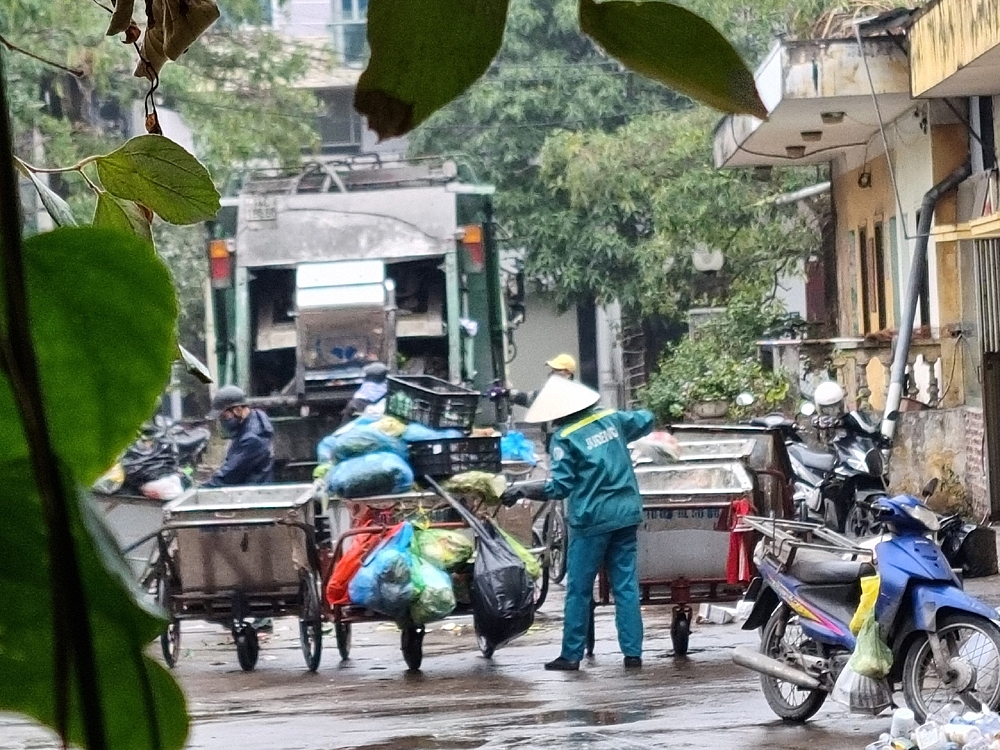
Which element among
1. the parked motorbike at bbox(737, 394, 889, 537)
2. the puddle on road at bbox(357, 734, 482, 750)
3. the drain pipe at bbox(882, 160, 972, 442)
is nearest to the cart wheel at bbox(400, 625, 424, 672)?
the puddle on road at bbox(357, 734, 482, 750)

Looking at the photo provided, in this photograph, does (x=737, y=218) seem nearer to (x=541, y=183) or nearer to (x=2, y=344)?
(x=541, y=183)

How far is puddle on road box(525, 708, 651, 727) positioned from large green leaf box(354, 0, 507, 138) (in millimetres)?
6009

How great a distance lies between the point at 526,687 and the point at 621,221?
14079mm

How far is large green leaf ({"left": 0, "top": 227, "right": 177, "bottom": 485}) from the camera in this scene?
0.46 metres

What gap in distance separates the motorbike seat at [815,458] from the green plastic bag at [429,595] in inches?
139

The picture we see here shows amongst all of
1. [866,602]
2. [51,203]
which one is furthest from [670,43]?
[866,602]

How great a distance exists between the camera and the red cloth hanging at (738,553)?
757cm

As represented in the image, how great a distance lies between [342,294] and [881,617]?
656 centimetres

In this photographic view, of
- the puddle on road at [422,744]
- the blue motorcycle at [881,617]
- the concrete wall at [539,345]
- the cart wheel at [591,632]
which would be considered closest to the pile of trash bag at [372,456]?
the cart wheel at [591,632]

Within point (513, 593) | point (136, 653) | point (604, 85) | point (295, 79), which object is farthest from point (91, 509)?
point (604, 85)

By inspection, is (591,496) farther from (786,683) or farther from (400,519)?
(786,683)

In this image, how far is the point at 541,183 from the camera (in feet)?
67.5

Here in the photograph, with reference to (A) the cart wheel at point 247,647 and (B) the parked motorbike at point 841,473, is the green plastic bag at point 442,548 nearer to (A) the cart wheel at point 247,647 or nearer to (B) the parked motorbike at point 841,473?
(A) the cart wheel at point 247,647

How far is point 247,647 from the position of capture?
800 centimetres
